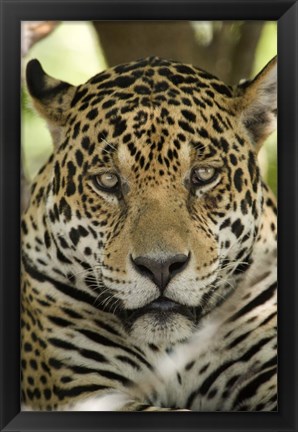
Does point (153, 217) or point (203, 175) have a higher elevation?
point (203, 175)

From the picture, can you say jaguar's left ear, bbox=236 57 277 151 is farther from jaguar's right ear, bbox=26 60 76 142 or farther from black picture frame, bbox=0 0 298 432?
jaguar's right ear, bbox=26 60 76 142

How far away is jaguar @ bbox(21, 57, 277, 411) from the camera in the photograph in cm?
184

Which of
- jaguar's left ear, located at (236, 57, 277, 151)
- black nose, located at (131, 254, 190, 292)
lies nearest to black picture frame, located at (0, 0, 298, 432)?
jaguar's left ear, located at (236, 57, 277, 151)

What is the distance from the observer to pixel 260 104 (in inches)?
75.0

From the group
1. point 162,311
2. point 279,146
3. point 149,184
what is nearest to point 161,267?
point 162,311

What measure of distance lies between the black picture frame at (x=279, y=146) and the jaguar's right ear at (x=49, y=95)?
44mm

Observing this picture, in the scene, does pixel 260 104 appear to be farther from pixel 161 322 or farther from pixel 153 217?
pixel 161 322

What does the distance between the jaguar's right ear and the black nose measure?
0.43m

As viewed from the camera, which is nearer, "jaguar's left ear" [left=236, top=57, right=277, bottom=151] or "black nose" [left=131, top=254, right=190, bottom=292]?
"black nose" [left=131, top=254, right=190, bottom=292]

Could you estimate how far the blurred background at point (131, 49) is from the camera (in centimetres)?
186

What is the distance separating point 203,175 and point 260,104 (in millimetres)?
262

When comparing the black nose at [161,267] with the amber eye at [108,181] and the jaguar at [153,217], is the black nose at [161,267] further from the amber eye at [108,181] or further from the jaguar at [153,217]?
the amber eye at [108,181]
